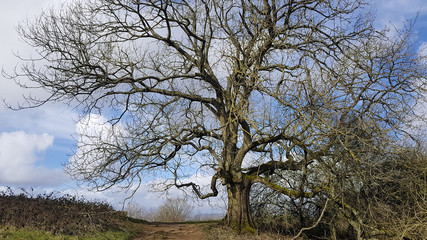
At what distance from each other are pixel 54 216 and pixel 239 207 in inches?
226

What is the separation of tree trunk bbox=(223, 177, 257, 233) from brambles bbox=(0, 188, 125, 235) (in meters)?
3.81

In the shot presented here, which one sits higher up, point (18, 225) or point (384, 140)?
point (384, 140)

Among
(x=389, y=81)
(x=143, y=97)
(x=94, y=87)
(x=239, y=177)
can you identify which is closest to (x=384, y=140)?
(x=389, y=81)

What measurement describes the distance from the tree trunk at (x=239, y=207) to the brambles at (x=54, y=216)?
150 inches

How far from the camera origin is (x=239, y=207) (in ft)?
39.2

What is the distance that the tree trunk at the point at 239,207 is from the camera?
38.6 ft

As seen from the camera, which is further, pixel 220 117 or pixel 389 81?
pixel 220 117

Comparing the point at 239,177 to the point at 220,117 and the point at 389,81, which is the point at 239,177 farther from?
the point at 389,81

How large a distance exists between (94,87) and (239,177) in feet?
18.4

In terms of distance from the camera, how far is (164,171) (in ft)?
39.9

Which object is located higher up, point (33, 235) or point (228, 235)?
point (228, 235)

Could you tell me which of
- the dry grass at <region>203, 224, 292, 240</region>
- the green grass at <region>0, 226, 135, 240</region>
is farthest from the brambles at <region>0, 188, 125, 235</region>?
the dry grass at <region>203, 224, 292, 240</region>

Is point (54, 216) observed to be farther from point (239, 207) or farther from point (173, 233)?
point (239, 207)

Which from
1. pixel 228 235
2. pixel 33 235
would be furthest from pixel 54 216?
pixel 228 235
